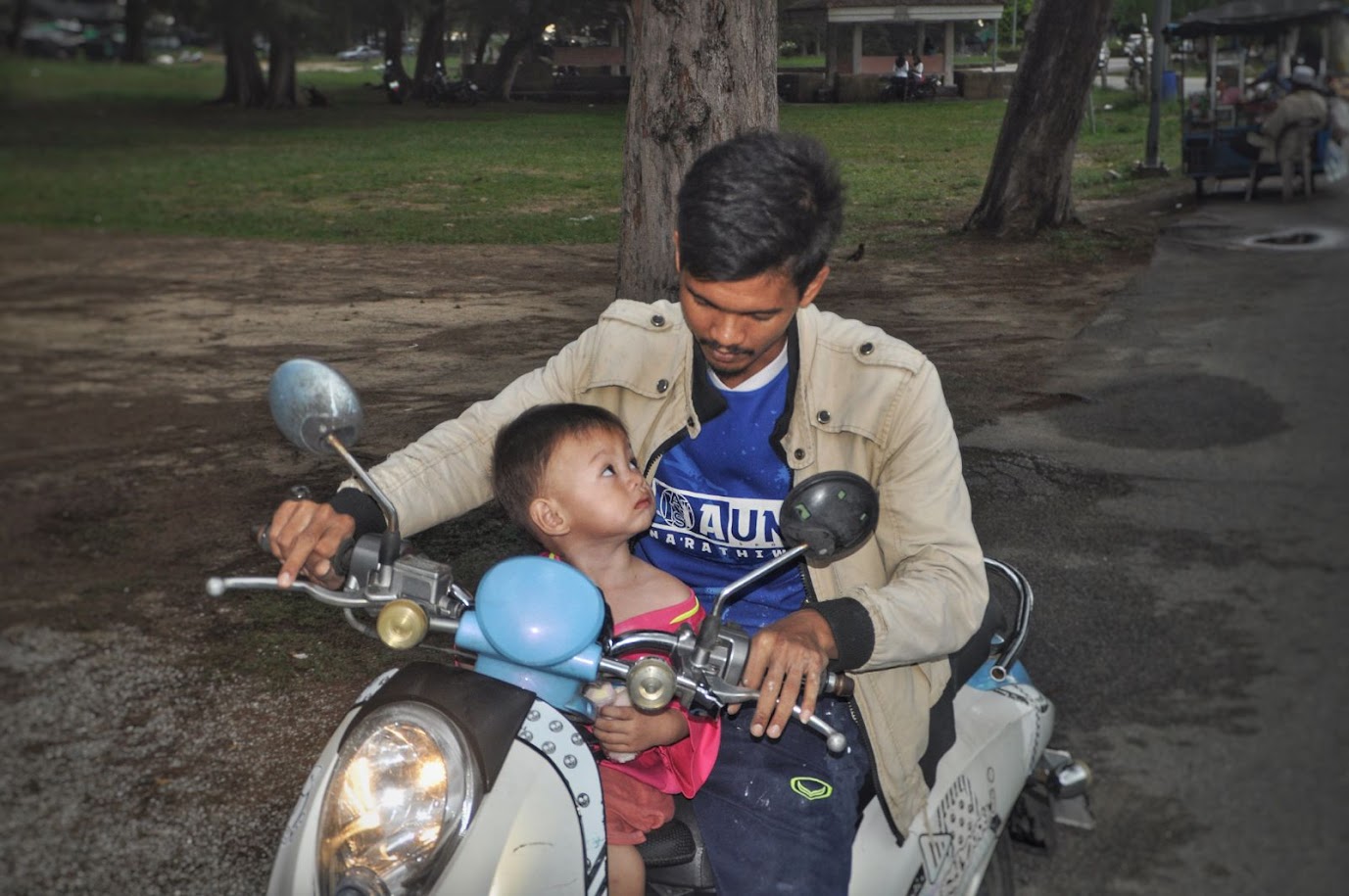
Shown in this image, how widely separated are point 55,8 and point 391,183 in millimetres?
4424

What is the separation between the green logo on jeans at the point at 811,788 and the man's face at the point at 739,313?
2.26 ft

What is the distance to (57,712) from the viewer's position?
13.4ft

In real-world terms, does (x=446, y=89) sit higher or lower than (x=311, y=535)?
higher

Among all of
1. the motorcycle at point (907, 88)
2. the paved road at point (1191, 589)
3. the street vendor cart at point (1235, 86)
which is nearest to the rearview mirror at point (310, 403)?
the paved road at point (1191, 589)

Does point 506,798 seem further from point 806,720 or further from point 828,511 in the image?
point 828,511

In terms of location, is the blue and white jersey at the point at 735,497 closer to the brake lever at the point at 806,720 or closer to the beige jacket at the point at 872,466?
the beige jacket at the point at 872,466

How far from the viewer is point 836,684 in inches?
73.1

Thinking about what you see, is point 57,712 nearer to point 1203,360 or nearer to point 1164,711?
point 1164,711

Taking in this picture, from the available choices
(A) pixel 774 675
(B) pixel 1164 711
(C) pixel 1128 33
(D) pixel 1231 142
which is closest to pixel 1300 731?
(B) pixel 1164 711

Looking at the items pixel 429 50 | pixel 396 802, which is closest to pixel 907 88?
pixel 429 50

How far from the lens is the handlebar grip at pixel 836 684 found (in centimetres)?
186

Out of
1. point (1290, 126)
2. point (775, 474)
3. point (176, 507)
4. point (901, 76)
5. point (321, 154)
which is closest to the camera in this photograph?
point (775, 474)

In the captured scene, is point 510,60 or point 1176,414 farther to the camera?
point 1176,414

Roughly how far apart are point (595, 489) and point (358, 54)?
0.67 meters
